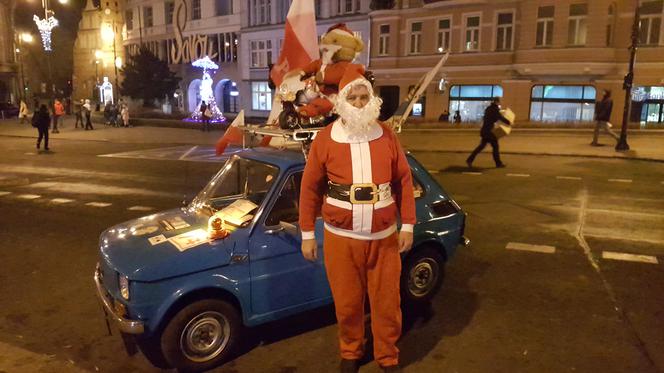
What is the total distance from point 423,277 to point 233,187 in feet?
6.71

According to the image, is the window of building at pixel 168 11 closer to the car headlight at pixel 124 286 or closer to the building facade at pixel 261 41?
the building facade at pixel 261 41

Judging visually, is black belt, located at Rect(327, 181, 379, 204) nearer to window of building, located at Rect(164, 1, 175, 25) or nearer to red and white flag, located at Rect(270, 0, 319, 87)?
red and white flag, located at Rect(270, 0, 319, 87)

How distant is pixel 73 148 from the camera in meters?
20.5

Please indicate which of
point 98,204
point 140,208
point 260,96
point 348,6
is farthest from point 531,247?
point 260,96

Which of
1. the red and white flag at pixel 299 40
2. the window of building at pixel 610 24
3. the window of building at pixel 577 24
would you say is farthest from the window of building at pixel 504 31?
the red and white flag at pixel 299 40

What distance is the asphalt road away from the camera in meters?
4.16

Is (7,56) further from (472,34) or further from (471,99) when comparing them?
(471,99)

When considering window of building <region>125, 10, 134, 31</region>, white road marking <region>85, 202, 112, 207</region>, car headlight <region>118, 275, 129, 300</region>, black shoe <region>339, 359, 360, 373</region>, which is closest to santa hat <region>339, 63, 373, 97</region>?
black shoe <region>339, 359, 360, 373</region>

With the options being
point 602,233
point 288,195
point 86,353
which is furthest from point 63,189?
point 602,233

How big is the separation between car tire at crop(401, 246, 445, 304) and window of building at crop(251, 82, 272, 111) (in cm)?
3842

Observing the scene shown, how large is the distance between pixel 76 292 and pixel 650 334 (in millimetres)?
5628

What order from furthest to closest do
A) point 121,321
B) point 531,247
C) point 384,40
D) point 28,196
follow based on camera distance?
point 384,40, point 28,196, point 531,247, point 121,321

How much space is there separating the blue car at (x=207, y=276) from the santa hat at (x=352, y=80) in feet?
2.87

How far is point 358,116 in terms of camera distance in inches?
134
